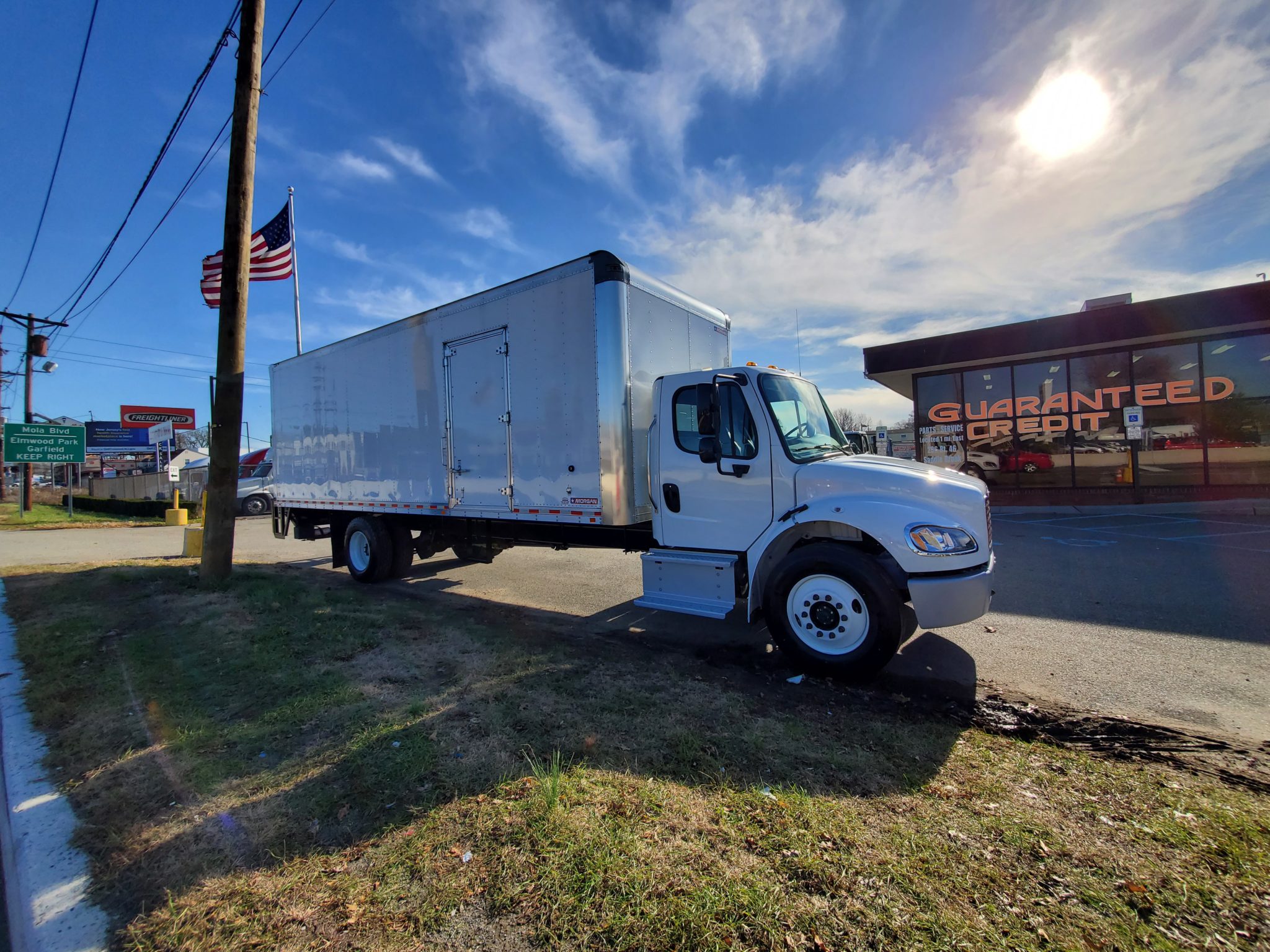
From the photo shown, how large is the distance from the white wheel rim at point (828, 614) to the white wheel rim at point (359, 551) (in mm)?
6346

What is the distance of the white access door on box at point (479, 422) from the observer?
6.25m

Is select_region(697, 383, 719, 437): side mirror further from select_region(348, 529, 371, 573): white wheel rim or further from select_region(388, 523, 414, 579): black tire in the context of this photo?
select_region(348, 529, 371, 573): white wheel rim

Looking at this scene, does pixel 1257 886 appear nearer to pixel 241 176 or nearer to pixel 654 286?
pixel 654 286

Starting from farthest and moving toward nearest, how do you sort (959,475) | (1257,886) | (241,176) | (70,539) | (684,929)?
(70,539), (241,176), (959,475), (1257,886), (684,929)

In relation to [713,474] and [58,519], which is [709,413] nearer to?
[713,474]

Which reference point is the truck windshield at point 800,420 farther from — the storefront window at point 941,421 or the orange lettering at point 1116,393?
the orange lettering at point 1116,393

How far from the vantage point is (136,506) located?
86.9ft

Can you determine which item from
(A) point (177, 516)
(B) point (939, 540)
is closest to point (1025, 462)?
(B) point (939, 540)

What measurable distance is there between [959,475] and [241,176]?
30.7ft

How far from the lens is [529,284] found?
19.4 feet

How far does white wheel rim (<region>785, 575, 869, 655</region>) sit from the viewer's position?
167 inches

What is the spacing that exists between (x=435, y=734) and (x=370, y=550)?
218 inches

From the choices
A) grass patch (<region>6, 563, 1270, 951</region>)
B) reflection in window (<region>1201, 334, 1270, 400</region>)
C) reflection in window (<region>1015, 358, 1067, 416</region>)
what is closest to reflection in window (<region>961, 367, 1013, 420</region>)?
reflection in window (<region>1015, 358, 1067, 416</region>)

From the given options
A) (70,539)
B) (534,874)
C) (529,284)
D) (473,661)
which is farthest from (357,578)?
(70,539)
